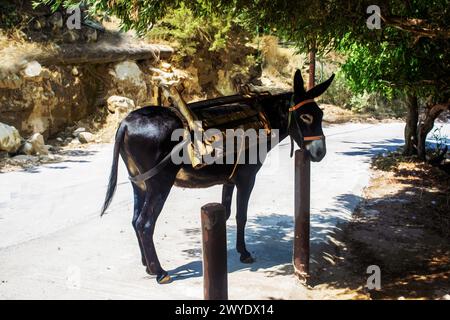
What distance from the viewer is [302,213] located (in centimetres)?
482

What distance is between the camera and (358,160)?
12.4m

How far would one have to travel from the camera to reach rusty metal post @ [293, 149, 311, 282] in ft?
15.6

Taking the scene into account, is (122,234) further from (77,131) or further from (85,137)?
(77,131)

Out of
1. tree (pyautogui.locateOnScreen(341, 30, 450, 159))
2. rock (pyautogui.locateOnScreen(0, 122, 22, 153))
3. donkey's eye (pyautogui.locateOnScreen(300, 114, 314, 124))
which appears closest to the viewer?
donkey's eye (pyautogui.locateOnScreen(300, 114, 314, 124))

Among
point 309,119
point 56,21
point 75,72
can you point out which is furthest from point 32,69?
point 309,119

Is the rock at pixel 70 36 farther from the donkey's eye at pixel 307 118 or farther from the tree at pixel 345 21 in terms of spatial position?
the donkey's eye at pixel 307 118

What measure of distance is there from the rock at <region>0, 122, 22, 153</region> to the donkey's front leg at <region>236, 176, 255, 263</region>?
7.90m

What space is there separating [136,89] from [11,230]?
392 inches

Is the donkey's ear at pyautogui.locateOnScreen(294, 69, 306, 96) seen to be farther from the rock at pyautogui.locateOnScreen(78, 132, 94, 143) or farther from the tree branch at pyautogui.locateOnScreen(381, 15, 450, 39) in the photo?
the rock at pyautogui.locateOnScreen(78, 132, 94, 143)

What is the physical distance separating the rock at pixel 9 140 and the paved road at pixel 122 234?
1239 millimetres

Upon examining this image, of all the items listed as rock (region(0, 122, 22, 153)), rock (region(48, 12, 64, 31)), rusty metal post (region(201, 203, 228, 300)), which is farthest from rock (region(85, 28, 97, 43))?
rusty metal post (region(201, 203, 228, 300))

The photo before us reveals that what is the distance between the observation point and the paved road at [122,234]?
15.2 ft

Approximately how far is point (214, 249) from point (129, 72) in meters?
13.4

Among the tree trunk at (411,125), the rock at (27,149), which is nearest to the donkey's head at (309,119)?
the tree trunk at (411,125)
